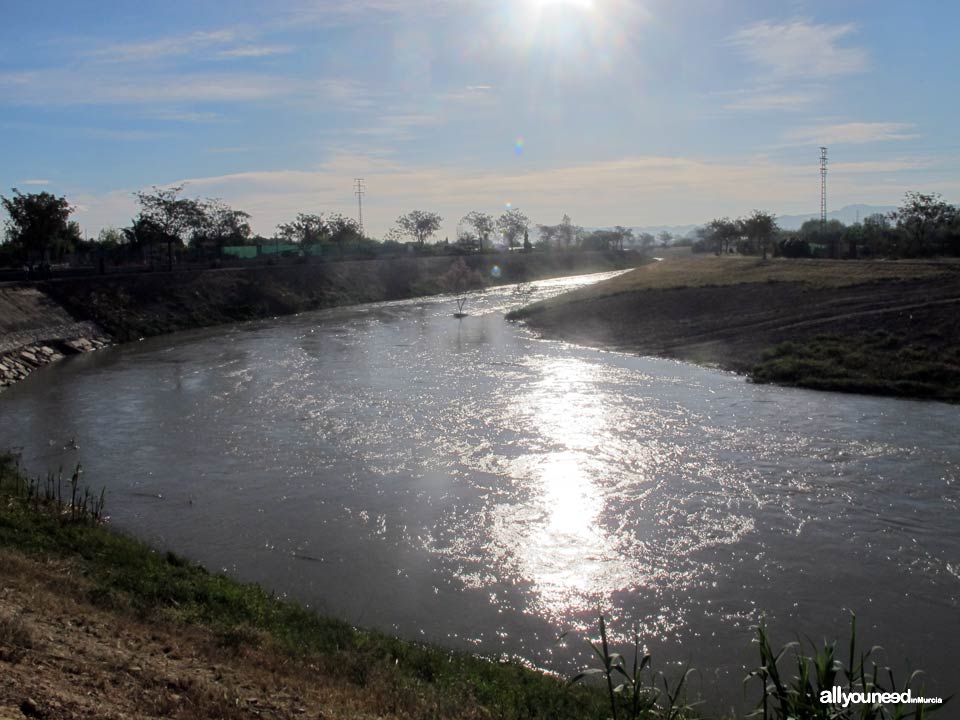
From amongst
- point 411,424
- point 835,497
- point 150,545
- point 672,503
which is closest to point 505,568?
point 672,503

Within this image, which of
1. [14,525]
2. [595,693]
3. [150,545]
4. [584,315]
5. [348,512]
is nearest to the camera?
[595,693]

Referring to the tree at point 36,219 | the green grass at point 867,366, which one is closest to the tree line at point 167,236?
the tree at point 36,219

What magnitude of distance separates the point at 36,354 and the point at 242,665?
3410cm

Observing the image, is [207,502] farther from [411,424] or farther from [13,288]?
[13,288]

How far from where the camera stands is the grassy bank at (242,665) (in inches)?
252

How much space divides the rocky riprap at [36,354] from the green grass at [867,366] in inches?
1169

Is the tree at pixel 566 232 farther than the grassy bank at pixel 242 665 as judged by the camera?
Yes

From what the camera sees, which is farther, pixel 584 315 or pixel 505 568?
pixel 584 315

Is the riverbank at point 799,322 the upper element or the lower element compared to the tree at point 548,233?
lower

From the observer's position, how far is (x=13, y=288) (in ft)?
141

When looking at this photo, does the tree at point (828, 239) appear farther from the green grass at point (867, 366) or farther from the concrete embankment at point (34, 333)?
the concrete embankment at point (34, 333)

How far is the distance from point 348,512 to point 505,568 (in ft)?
13.3

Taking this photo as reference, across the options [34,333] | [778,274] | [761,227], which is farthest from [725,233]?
[34,333]

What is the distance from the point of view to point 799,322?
35781mm
